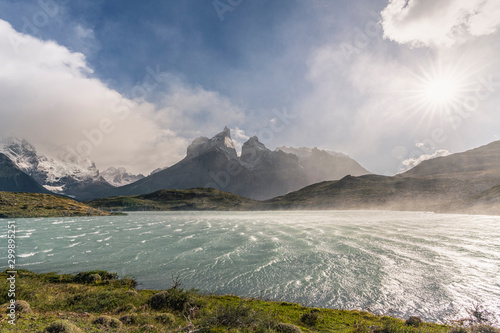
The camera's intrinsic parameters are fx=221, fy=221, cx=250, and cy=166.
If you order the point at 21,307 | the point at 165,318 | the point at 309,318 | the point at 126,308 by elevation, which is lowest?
the point at 309,318

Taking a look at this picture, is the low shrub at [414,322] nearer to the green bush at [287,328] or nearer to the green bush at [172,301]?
the green bush at [287,328]

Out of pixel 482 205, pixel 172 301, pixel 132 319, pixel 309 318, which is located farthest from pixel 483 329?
pixel 482 205

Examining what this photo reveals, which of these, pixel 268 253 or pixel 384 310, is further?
pixel 268 253

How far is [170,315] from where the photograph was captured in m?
11.3

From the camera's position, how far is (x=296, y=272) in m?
21.0

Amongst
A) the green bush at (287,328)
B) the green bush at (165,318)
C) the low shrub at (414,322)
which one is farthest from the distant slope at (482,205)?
the green bush at (165,318)

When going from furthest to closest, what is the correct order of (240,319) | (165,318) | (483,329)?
(165,318), (240,319), (483,329)

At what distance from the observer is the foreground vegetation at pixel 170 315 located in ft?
31.9

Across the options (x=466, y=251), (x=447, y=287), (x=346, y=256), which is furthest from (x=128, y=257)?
(x=466, y=251)

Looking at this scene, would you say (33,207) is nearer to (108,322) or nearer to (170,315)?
(108,322)

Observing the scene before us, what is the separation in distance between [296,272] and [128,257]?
67.7 feet

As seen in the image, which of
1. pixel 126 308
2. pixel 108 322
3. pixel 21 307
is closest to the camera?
pixel 108 322

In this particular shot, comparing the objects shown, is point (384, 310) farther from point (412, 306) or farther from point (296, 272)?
point (296, 272)

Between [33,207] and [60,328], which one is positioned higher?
[60,328]
